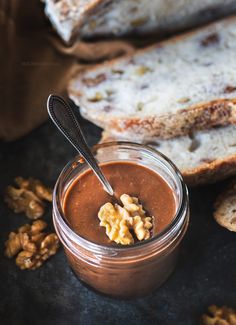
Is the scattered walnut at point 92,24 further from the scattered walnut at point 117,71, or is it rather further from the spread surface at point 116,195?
the spread surface at point 116,195

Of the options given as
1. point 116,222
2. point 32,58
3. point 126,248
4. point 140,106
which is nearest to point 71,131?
point 116,222

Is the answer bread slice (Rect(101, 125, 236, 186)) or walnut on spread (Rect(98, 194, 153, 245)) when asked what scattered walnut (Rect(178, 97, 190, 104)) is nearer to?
bread slice (Rect(101, 125, 236, 186))

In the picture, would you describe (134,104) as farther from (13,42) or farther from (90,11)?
(13,42)

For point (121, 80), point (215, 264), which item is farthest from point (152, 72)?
point (215, 264)

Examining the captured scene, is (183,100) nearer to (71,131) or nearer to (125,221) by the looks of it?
(71,131)

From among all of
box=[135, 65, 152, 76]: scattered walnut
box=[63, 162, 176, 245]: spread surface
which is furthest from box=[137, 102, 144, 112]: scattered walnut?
box=[63, 162, 176, 245]: spread surface

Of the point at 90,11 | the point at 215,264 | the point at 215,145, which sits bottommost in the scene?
the point at 215,264
